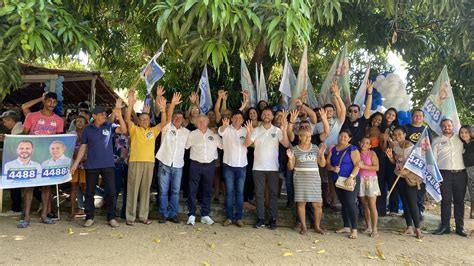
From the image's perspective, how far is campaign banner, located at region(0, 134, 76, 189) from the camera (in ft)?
17.0

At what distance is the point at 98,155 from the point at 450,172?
16.8 ft

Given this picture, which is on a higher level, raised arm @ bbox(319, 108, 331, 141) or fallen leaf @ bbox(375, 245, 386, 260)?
raised arm @ bbox(319, 108, 331, 141)

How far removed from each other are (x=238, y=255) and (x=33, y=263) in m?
2.17

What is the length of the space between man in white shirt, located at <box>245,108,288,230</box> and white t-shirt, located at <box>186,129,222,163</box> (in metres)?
0.51

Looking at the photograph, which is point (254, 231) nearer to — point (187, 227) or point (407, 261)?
point (187, 227)

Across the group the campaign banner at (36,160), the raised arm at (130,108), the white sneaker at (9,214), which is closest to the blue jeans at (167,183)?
the raised arm at (130,108)

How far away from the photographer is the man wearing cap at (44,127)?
5.38 metres

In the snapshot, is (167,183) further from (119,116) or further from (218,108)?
(218,108)

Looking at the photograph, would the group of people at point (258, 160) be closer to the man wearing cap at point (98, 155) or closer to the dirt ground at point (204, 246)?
the man wearing cap at point (98, 155)

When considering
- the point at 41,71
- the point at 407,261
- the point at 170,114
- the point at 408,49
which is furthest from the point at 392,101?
the point at 41,71

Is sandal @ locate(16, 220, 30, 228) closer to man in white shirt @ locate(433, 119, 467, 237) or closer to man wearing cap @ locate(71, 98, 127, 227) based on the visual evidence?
man wearing cap @ locate(71, 98, 127, 227)

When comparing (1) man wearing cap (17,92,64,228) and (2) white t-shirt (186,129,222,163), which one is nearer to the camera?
(1) man wearing cap (17,92,64,228)

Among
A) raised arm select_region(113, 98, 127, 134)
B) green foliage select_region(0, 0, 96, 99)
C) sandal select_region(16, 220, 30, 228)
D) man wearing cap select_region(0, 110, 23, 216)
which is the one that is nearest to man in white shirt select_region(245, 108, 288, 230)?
raised arm select_region(113, 98, 127, 134)

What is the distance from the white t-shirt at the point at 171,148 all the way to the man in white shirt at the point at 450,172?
383 centimetres
